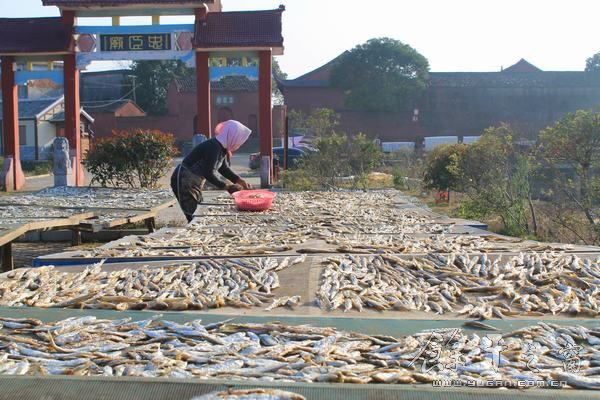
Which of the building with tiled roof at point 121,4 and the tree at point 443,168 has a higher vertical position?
→ the building with tiled roof at point 121,4

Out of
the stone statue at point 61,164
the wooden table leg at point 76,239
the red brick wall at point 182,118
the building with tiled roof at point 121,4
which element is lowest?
the wooden table leg at point 76,239

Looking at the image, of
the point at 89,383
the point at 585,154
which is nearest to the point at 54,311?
the point at 89,383

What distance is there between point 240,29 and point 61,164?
19.2 feet

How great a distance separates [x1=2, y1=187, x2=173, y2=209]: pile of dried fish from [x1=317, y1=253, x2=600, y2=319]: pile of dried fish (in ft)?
23.4

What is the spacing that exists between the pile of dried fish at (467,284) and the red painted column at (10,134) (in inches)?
620

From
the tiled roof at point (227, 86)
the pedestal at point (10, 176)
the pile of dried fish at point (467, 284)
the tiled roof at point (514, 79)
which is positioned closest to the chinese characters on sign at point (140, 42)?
the pedestal at point (10, 176)

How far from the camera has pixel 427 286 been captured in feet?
17.3

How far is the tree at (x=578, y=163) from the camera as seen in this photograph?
10.2 m

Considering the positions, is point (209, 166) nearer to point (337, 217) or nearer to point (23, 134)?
point (337, 217)

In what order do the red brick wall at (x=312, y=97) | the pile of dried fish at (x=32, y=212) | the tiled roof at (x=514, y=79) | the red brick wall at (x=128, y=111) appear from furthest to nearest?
the red brick wall at (x=128, y=111), the red brick wall at (x=312, y=97), the tiled roof at (x=514, y=79), the pile of dried fish at (x=32, y=212)

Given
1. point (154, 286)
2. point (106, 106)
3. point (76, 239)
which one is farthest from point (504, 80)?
point (154, 286)

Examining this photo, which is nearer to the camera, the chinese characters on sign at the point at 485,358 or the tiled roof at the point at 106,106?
the chinese characters on sign at the point at 485,358

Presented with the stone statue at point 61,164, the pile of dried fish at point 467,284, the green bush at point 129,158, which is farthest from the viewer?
the stone statue at point 61,164

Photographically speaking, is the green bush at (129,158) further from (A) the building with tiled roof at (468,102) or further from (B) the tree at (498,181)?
(A) the building with tiled roof at (468,102)
